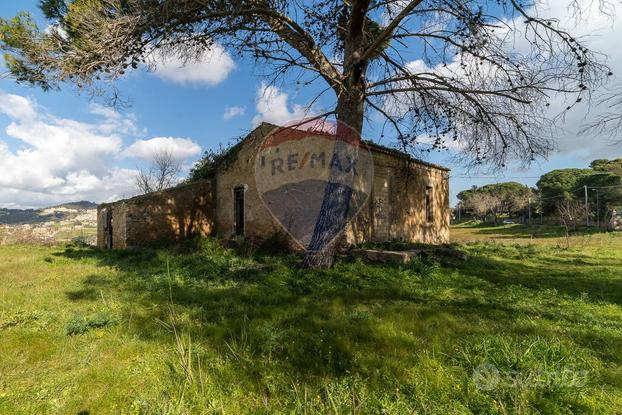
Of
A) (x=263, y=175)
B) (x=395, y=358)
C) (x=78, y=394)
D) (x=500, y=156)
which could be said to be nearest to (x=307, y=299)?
(x=395, y=358)

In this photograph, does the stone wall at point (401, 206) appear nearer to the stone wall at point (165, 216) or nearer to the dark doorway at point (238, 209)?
the dark doorway at point (238, 209)

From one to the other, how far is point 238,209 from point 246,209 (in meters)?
0.97

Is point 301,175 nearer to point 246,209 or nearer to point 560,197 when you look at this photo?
point 246,209

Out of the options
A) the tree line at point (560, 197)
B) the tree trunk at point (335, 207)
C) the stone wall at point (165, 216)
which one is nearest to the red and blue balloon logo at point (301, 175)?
the tree trunk at point (335, 207)

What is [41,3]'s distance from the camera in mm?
6809

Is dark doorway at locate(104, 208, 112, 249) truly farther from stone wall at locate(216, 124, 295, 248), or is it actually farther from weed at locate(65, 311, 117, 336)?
weed at locate(65, 311, 117, 336)

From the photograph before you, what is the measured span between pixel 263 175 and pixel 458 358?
34.2 feet

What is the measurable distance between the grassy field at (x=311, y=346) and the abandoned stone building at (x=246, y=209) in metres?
5.62

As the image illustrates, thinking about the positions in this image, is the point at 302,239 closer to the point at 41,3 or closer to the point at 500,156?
the point at 500,156

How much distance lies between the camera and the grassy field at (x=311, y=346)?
8.10ft

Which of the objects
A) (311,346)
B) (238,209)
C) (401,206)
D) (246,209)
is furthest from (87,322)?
(401,206)

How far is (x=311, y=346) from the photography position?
3410 mm

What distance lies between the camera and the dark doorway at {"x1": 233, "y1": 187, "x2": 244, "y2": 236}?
45.0 feet

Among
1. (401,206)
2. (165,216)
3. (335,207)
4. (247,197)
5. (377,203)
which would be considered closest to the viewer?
(335,207)
